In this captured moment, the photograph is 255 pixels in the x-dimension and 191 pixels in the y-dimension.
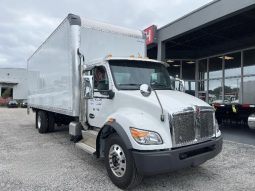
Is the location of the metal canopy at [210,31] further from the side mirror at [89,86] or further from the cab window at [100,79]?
the side mirror at [89,86]

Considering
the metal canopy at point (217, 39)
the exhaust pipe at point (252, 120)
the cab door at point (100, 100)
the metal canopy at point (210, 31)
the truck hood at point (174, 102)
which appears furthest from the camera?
the metal canopy at point (217, 39)

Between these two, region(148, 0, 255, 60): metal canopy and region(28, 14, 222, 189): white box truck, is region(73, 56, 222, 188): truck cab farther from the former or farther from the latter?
region(148, 0, 255, 60): metal canopy

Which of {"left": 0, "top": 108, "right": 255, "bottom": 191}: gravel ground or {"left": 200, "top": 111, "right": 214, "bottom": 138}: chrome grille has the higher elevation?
{"left": 200, "top": 111, "right": 214, "bottom": 138}: chrome grille

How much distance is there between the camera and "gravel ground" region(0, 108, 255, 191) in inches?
183

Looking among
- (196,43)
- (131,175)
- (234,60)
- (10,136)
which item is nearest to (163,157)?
(131,175)

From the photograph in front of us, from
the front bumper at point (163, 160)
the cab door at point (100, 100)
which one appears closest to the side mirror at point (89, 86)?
the cab door at point (100, 100)

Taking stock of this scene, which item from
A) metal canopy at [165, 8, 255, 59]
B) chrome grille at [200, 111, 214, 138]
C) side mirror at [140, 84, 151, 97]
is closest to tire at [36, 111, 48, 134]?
side mirror at [140, 84, 151, 97]

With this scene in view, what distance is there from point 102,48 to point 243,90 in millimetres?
12868

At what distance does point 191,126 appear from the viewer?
14.4ft

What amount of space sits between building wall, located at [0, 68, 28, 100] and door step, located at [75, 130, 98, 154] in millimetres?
50797

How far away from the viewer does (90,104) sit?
20.0ft

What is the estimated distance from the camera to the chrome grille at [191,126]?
4.19 meters

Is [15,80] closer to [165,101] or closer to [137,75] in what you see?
[137,75]

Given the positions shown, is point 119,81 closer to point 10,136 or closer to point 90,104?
point 90,104
